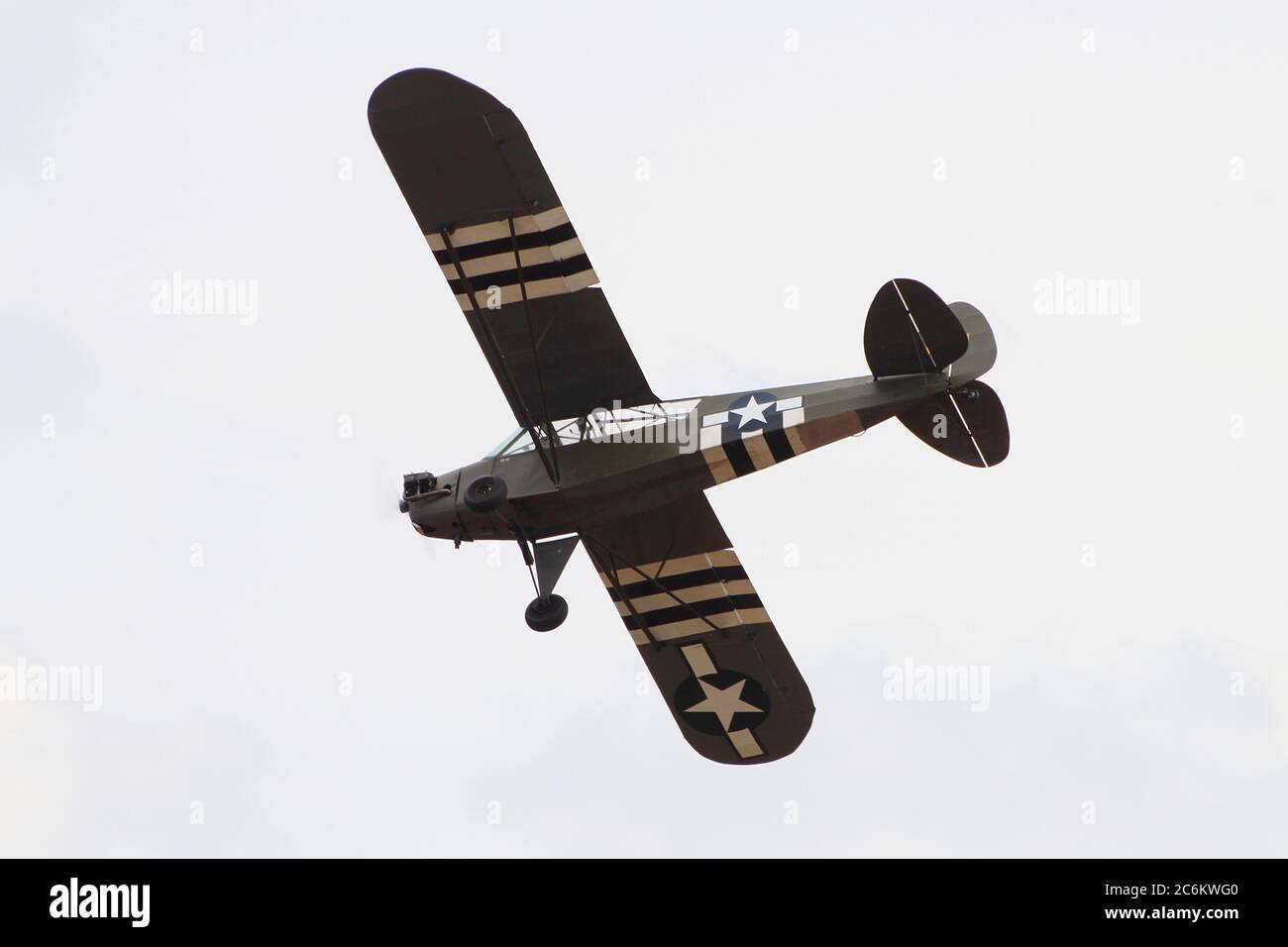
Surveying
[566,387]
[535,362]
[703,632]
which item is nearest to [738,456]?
[566,387]

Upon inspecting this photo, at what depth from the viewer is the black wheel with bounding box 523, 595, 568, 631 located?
18.0 metres

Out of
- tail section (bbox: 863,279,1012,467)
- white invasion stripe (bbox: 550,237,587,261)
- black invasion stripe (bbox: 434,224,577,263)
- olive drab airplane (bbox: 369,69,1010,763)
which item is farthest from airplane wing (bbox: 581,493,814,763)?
black invasion stripe (bbox: 434,224,577,263)

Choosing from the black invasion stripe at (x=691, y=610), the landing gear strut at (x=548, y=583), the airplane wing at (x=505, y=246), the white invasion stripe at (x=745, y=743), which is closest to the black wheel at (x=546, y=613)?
the landing gear strut at (x=548, y=583)

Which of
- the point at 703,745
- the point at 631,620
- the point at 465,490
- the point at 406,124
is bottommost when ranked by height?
the point at 703,745

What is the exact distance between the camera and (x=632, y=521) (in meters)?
19.1

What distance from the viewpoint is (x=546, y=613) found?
18.0 meters

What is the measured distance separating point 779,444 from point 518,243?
2850 millimetres

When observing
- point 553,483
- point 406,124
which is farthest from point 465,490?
point 406,124

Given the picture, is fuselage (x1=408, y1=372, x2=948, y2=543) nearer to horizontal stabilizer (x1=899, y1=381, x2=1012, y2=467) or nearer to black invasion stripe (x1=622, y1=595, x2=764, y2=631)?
horizontal stabilizer (x1=899, y1=381, x2=1012, y2=467)

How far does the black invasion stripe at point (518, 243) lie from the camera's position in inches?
677

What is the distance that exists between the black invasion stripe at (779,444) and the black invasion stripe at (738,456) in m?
0.21

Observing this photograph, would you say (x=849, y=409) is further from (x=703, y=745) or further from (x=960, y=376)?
(x=703, y=745)

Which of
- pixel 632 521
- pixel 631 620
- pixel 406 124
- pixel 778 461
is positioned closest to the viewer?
pixel 406 124

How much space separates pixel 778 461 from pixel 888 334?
4.90ft
